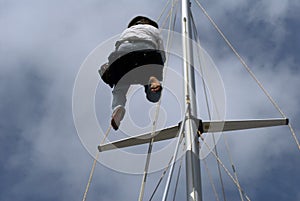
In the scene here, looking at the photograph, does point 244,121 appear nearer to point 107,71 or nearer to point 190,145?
point 190,145

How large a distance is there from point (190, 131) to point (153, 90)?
723 mm

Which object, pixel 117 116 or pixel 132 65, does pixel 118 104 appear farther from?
pixel 132 65

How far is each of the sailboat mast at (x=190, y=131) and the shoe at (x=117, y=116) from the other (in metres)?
0.81

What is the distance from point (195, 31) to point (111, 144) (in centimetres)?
291

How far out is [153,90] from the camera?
6.14 meters

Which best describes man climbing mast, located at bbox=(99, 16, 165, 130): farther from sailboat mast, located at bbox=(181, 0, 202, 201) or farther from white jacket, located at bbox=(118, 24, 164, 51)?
sailboat mast, located at bbox=(181, 0, 202, 201)

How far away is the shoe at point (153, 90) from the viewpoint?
6.13 meters

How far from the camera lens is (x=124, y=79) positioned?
6.53 m

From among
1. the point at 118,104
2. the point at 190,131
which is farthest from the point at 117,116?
the point at 190,131

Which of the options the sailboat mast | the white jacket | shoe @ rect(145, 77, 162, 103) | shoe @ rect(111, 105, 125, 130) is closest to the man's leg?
shoe @ rect(111, 105, 125, 130)

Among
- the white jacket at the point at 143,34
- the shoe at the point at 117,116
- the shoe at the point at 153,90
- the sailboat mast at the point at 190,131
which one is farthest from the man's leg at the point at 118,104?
the sailboat mast at the point at 190,131

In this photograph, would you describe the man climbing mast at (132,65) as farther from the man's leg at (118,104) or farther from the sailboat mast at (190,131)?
the sailboat mast at (190,131)

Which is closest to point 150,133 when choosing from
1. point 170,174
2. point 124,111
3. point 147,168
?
point 147,168

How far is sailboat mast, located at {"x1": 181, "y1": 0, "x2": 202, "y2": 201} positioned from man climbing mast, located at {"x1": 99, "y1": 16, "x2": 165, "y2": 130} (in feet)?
1.91
